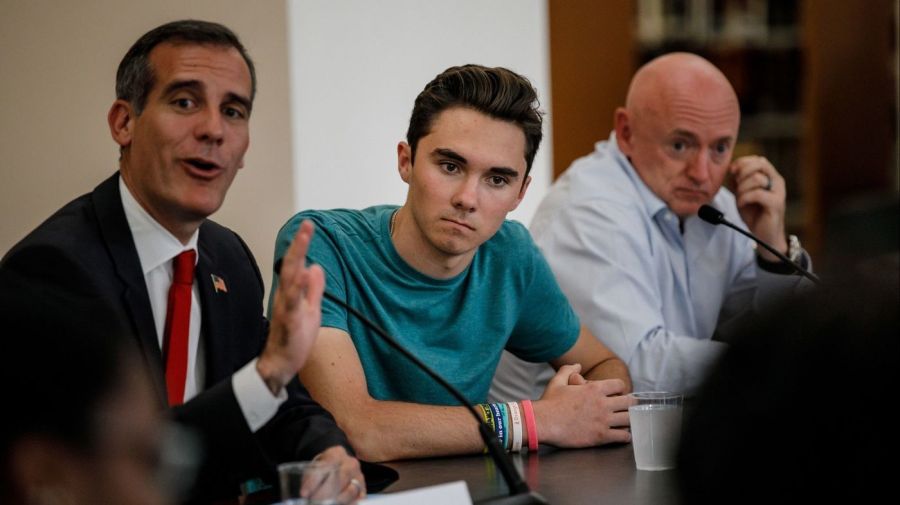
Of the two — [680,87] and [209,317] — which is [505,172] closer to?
[209,317]

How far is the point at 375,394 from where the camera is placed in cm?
222

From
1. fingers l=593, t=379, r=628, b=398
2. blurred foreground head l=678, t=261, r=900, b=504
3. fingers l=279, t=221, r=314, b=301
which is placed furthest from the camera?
fingers l=593, t=379, r=628, b=398

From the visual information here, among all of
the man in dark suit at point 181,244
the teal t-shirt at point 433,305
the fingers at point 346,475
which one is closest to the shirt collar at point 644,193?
the teal t-shirt at point 433,305

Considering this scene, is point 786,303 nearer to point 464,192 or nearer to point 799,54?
point 464,192

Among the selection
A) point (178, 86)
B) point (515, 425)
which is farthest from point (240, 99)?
point (515, 425)

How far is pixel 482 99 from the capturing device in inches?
90.3

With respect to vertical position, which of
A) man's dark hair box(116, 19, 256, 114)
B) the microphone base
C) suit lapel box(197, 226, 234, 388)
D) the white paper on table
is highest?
man's dark hair box(116, 19, 256, 114)

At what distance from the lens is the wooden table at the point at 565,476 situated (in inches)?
60.7

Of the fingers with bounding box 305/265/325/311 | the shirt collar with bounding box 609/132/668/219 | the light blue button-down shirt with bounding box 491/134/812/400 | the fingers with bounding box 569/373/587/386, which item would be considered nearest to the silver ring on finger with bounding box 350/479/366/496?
the fingers with bounding box 305/265/325/311

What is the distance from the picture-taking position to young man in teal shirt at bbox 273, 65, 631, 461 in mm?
2062

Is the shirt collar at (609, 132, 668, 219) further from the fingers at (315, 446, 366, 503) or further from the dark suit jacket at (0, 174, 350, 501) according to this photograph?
the fingers at (315, 446, 366, 503)

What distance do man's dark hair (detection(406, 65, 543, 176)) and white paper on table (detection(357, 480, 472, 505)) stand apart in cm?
105

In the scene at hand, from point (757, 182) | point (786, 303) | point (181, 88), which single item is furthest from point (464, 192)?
point (786, 303)

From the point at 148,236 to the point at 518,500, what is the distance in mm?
817
